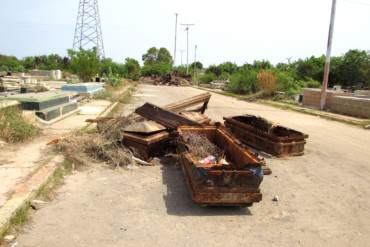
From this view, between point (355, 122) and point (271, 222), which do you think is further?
point (355, 122)

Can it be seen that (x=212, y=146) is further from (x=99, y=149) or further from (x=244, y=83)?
(x=244, y=83)

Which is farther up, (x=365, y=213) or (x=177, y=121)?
(x=177, y=121)

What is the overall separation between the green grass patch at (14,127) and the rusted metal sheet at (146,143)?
241 centimetres

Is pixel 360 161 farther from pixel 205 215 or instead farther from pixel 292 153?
pixel 205 215

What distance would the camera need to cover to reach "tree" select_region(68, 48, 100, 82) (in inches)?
1078

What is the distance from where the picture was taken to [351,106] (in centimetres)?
1770

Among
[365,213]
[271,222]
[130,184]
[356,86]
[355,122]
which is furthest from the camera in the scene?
[356,86]

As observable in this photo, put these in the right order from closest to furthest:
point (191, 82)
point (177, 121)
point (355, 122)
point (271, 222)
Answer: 1. point (271, 222)
2. point (177, 121)
3. point (355, 122)
4. point (191, 82)

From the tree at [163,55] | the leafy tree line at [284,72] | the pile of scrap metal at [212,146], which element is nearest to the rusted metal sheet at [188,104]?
the pile of scrap metal at [212,146]

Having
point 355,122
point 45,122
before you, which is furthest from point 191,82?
point 45,122

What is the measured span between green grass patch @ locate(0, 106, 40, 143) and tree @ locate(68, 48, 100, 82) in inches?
768

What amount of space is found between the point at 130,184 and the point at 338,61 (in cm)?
3406

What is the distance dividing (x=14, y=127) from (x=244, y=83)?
25707 mm

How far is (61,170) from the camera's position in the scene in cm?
613
